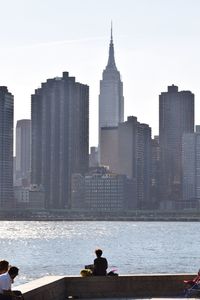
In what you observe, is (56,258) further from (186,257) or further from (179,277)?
(179,277)

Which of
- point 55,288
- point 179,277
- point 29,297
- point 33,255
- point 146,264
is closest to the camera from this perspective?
point 29,297

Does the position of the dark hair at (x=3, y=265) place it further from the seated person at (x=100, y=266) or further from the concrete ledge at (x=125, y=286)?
the seated person at (x=100, y=266)

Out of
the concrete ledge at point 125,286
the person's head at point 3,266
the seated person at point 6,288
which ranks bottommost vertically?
the concrete ledge at point 125,286

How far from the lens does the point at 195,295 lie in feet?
79.4

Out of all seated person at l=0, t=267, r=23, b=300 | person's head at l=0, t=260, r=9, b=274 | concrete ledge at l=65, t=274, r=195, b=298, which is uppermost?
person's head at l=0, t=260, r=9, b=274

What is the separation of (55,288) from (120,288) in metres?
2.22

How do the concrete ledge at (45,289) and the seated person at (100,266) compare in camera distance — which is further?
the seated person at (100,266)

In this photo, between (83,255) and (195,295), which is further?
(83,255)

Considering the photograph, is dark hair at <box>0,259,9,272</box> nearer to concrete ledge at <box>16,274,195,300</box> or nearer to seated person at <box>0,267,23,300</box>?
seated person at <box>0,267,23,300</box>

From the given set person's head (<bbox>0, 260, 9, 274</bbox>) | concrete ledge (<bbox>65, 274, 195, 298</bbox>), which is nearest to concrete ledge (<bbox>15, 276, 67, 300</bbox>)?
concrete ledge (<bbox>65, 274, 195, 298</bbox>)

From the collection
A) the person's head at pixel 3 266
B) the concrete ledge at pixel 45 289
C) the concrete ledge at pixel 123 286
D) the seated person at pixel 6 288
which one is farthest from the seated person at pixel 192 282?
the person's head at pixel 3 266

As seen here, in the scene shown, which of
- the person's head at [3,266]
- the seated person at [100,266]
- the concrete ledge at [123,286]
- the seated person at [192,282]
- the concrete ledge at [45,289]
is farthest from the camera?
the seated person at [100,266]

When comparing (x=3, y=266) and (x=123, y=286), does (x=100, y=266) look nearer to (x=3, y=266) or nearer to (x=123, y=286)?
(x=123, y=286)

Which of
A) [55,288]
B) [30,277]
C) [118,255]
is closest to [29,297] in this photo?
[55,288]
